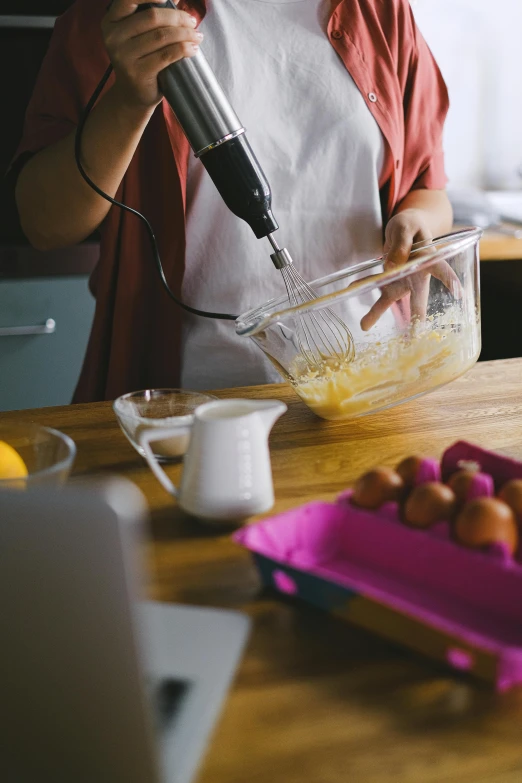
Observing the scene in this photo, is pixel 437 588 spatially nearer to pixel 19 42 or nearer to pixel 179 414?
pixel 179 414

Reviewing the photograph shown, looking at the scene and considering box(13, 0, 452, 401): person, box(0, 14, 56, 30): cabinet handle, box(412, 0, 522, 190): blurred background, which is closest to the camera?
box(13, 0, 452, 401): person

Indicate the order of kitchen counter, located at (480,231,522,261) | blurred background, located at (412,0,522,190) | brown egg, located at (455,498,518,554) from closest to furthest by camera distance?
brown egg, located at (455,498,518,554) → kitchen counter, located at (480,231,522,261) → blurred background, located at (412,0,522,190)

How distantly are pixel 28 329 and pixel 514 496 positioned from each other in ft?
5.27

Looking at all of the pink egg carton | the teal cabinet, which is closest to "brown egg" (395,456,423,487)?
the pink egg carton

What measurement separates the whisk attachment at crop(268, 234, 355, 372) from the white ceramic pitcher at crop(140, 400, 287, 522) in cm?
25

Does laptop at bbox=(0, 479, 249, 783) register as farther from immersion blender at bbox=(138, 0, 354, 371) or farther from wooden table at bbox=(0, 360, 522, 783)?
immersion blender at bbox=(138, 0, 354, 371)

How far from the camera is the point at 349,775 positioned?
412 mm

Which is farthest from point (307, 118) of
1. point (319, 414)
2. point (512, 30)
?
point (512, 30)

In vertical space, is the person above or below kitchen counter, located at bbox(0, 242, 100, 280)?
above

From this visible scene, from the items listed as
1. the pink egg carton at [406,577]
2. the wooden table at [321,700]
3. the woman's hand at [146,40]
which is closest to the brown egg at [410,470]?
the pink egg carton at [406,577]

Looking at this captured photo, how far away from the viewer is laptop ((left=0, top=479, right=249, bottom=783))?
1.02 feet

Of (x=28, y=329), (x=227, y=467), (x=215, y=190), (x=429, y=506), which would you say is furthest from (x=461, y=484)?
(x=28, y=329)

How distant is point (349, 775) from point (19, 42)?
2011mm

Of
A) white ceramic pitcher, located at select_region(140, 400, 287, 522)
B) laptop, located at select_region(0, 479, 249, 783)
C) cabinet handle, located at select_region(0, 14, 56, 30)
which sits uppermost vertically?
cabinet handle, located at select_region(0, 14, 56, 30)
